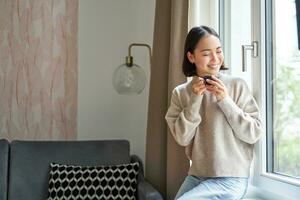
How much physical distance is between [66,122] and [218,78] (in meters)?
1.59

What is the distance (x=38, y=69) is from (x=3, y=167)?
2.82ft

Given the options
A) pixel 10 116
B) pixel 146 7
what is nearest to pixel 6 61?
pixel 10 116

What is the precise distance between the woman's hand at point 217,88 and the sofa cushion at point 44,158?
107 cm

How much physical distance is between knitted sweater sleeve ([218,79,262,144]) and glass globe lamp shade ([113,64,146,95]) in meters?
0.93

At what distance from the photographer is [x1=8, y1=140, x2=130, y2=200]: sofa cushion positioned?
2.25 m

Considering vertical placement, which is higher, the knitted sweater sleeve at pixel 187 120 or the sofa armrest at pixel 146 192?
the knitted sweater sleeve at pixel 187 120

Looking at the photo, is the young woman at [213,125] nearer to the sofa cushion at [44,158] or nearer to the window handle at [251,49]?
the window handle at [251,49]

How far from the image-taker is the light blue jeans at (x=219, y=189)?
4.88 ft

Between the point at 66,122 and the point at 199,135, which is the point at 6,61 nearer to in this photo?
the point at 66,122

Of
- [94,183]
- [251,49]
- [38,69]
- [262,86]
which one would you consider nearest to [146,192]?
[94,183]

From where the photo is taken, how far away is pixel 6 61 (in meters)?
2.81

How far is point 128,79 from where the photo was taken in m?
2.37

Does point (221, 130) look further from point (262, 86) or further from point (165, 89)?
point (165, 89)

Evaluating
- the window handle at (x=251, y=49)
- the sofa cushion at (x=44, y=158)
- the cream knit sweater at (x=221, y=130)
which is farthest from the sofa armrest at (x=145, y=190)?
the window handle at (x=251, y=49)
